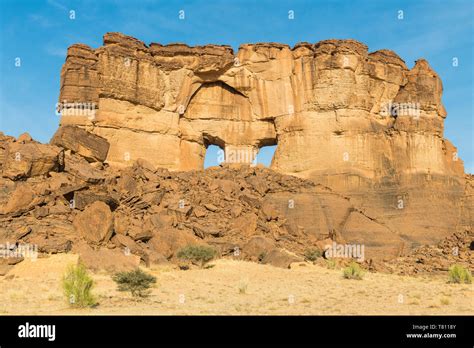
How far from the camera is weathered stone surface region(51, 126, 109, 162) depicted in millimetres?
33812

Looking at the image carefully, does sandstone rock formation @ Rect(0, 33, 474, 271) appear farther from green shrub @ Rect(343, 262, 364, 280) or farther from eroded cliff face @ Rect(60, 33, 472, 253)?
green shrub @ Rect(343, 262, 364, 280)

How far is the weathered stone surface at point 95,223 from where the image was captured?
2480 centimetres

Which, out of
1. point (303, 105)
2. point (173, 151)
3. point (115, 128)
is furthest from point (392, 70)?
point (115, 128)

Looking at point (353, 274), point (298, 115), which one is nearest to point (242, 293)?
point (353, 274)

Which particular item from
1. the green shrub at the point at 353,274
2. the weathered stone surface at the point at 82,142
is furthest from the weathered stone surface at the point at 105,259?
the weathered stone surface at the point at 82,142

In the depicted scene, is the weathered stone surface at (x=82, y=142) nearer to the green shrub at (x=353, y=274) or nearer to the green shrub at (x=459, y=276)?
the green shrub at (x=353, y=274)

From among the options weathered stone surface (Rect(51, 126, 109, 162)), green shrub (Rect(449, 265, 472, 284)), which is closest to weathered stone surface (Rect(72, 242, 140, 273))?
weathered stone surface (Rect(51, 126, 109, 162))

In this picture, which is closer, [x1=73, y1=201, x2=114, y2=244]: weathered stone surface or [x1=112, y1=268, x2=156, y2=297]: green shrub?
[x1=112, y1=268, x2=156, y2=297]: green shrub

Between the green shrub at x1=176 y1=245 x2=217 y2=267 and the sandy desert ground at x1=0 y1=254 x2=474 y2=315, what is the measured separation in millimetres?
648

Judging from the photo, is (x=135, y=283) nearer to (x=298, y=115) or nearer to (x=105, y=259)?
(x=105, y=259)

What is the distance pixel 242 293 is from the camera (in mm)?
18078

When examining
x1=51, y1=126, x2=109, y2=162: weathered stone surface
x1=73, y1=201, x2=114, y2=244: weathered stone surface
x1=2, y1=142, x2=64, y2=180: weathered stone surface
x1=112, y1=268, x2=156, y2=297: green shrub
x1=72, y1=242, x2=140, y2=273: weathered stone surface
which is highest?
x1=51, y1=126, x2=109, y2=162: weathered stone surface

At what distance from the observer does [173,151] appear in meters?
40.8
